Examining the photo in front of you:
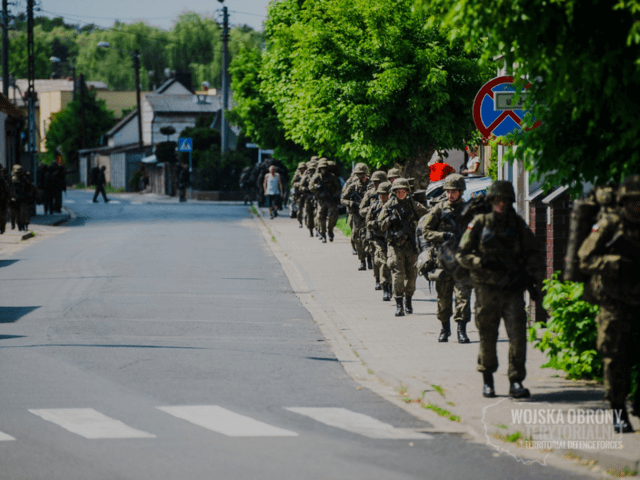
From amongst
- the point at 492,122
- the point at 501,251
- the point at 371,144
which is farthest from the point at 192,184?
the point at 501,251

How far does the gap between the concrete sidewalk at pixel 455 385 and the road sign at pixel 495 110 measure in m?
2.21

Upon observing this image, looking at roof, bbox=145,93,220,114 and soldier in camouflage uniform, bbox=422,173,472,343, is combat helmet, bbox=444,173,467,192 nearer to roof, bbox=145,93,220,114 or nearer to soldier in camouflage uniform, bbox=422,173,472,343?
soldier in camouflage uniform, bbox=422,173,472,343

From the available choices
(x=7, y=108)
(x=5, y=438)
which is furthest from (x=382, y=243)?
(x=7, y=108)

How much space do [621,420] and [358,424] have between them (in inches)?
68.9

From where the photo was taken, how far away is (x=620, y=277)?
21.9 ft

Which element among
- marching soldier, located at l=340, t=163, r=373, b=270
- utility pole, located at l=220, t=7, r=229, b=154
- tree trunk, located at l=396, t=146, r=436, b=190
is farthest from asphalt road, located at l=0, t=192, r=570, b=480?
utility pole, located at l=220, t=7, r=229, b=154

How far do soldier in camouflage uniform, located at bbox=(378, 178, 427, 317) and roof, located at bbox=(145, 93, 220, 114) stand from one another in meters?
71.9

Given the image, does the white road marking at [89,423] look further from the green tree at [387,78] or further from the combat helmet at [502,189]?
the green tree at [387,78]

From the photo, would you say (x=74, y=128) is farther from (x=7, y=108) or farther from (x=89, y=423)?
(x=89, y=423)

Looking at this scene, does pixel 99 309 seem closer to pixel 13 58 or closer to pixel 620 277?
pixel 620 277

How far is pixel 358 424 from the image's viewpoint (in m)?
7.40

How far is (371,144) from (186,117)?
64015mm

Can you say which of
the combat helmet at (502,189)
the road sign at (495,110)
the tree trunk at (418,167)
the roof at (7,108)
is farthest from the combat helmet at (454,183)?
the roof at (7,108)

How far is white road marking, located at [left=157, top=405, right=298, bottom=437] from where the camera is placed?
706cm
